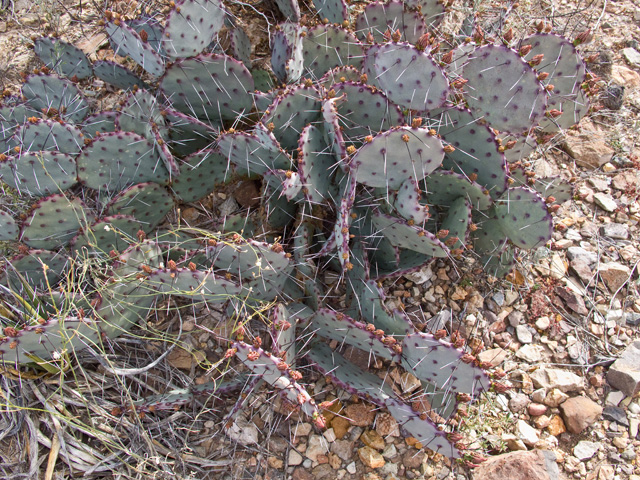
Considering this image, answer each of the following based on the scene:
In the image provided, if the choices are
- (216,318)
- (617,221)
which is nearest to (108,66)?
(216,318)

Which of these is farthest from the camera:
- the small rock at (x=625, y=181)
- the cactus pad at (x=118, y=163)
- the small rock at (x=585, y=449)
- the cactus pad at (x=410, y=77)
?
the small rock at (x=625, y=181)

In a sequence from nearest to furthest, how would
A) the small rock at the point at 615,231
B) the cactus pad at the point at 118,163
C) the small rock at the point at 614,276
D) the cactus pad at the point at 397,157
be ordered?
the cactus pad at the point at 397,157
the cactus pad at the point at 118,163
the small rock at the point at 614,276
the small rock at the point at 615,231

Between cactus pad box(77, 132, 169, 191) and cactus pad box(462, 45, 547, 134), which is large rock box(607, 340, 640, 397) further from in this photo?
cactus pad box(77, 132, 169, 191)

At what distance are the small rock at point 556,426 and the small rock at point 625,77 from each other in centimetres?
236

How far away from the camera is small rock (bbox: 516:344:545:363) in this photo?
230 centimetres

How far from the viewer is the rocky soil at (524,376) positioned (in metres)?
2.00

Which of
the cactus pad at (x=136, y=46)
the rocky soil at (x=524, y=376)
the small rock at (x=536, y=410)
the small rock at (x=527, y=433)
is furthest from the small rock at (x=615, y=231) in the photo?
the cactus pad at (x=136, y=46)

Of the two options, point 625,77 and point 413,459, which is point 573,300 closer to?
point 413,459

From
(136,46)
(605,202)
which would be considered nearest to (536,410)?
(605,202)

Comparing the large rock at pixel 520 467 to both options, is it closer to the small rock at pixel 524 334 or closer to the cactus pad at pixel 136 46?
the small rock at pixel 524 334

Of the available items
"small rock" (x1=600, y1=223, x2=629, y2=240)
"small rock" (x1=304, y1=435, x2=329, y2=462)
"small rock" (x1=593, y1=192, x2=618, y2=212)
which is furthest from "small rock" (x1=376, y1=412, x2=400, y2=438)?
"small rock" (x1=593, y1=192, x2=618, y2=212)

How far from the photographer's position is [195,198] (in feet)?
8.30

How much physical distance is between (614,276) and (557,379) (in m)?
0.72

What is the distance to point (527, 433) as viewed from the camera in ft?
6.83
